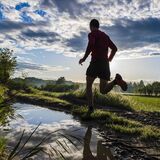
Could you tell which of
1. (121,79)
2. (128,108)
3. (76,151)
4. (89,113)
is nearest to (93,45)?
(121,79)

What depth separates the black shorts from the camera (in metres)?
10.3

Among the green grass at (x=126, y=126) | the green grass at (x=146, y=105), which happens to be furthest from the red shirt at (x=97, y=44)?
the green grass at (x=146, y=105)

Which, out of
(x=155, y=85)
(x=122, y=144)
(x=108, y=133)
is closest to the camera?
(x=122, y=144)

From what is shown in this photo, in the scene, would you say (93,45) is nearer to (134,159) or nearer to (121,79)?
(121,79)

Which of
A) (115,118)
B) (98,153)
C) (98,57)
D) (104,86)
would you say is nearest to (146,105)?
(115,118)

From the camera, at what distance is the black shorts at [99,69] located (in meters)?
10.3

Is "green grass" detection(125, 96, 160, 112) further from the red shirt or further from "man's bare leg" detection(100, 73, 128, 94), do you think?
the red shirt

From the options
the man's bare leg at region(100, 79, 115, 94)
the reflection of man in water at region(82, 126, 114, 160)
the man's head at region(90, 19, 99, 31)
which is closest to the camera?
the reflection of man in water at region(82, 126, 114, 160)

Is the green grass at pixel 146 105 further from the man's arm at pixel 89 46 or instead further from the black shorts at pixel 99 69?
the man's arm at pixel 89 46

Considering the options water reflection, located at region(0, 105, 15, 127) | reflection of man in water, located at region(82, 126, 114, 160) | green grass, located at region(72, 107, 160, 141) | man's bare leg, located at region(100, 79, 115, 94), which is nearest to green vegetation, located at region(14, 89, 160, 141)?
green grass, located at region(72, 107, 160, 141)

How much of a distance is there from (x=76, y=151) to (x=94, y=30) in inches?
207

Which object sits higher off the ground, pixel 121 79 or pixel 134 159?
pixel 121 79

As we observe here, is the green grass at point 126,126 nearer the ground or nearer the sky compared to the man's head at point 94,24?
nearer the ground

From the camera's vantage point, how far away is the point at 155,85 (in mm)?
86062
